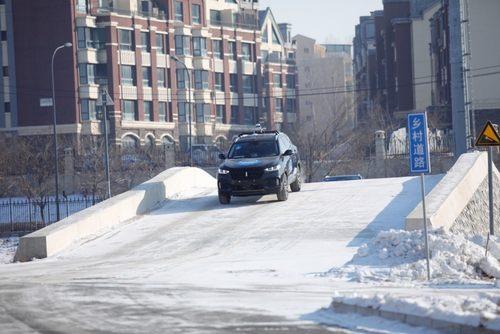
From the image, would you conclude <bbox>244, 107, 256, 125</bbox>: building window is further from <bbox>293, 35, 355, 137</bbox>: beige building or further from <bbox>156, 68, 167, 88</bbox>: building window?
<bbox>293, 35, 355, 137</bbox>: beige building

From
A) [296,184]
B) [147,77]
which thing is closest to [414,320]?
[296,184]

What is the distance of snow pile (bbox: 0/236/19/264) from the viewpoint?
3210cm

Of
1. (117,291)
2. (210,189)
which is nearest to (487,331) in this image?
(117,291)

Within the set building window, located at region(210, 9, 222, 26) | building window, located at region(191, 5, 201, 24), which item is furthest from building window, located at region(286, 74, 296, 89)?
building window, located at region(191, 5, 201, 24)

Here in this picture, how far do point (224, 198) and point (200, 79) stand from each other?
6611cm

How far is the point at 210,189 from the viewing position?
32.7 metres

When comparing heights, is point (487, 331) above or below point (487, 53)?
below

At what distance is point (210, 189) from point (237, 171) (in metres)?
5.81

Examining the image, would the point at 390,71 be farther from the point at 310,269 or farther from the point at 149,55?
the point at 310,269

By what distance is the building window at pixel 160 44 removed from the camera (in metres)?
88.5

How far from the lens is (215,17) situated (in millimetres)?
98375

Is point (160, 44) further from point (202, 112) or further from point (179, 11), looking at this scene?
point (202, 112)

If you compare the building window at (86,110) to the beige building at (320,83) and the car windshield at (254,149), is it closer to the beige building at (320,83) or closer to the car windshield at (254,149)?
the beige building at (320,83)

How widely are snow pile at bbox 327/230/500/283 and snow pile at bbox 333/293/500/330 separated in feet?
13.0
